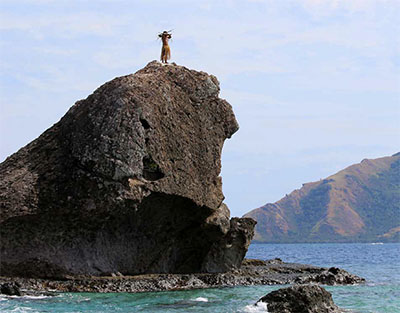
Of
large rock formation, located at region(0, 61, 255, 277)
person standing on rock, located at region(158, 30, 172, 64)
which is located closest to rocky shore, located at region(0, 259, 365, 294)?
large rock formation, located at region(0, 61, 255, 277)

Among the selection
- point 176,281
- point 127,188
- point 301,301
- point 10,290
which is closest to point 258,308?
point 301,301

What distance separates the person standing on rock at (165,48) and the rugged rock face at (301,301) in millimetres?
17303

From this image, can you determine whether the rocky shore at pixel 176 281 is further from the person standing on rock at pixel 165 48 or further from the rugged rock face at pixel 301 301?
the person standing on rock at pixel 165 48

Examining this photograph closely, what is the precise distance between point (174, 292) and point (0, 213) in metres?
8.15

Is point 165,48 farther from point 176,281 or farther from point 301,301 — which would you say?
point 301,301

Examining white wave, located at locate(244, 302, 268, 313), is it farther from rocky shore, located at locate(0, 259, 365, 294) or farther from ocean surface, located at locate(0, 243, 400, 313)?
rocky shore, located at locate(0, 259, 365, 294)

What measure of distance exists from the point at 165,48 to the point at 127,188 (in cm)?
982

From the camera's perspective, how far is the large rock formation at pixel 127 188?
29984 millimetres

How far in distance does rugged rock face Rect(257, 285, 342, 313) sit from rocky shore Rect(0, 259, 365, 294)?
8.41 metres

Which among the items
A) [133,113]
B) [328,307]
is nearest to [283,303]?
[328,307]

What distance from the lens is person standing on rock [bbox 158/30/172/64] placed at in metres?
36.5

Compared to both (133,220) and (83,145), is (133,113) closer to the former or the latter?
(83,145)

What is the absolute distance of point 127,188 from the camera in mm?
30062

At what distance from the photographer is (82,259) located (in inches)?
1205
